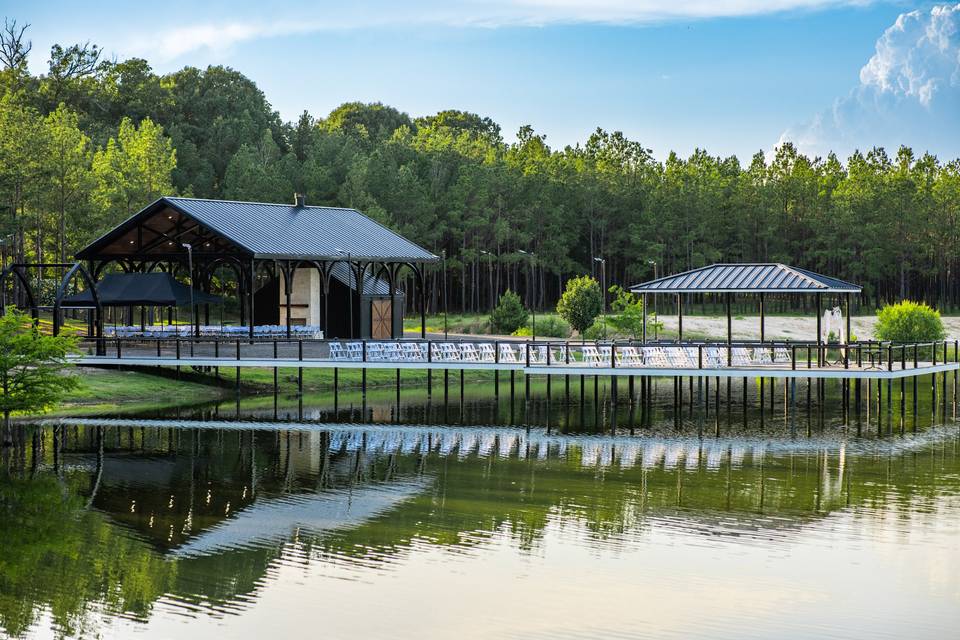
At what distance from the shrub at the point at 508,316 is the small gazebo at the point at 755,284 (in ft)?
92.4

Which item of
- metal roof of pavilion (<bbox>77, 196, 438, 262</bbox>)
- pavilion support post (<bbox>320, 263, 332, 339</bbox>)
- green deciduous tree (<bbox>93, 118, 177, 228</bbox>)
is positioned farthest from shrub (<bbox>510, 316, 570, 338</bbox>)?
green deciduous tree (<bbox>93, 118, 177, 228</bbox>)

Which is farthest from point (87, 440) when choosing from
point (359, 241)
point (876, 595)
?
point (876, 595)

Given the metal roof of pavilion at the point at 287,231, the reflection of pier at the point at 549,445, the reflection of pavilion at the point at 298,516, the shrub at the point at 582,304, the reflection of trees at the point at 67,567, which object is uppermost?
the metal roof of pavilion at the point at 287,231

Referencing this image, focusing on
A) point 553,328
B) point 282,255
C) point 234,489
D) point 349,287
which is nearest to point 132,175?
point 349,287

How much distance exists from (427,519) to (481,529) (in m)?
1.50

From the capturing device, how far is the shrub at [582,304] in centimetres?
7156

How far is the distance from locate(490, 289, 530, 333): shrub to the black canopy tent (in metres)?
25.1

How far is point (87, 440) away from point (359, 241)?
20791 mm

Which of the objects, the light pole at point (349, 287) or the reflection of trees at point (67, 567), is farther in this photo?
the light pole at point (349, 287)

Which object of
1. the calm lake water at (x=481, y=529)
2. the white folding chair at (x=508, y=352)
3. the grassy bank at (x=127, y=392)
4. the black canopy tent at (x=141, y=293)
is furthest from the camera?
the black canopy tent at (x=141, y=293)

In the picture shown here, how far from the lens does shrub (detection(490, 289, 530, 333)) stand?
75.2 m

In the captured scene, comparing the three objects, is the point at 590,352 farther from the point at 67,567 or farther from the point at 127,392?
the point at 67,567

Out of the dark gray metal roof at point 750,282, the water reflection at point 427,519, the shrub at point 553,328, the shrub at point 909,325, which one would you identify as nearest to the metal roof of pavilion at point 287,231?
the dark gray metal roof at point 750,282

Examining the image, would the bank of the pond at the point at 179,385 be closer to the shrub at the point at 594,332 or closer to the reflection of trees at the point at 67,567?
the shrub at the point at 594,332
